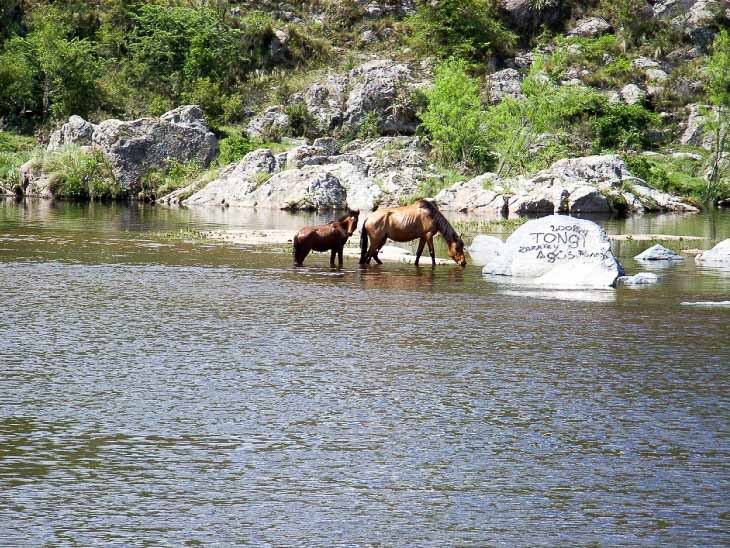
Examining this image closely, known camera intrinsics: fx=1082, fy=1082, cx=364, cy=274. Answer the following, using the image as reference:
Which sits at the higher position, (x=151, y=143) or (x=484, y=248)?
(x=151, y=143)

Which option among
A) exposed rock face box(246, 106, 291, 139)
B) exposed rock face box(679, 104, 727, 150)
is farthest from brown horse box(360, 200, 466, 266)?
exposed rock face box(679, 104, 727, 150)

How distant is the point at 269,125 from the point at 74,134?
49.2ft

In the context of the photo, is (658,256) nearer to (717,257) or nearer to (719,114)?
(717,257)

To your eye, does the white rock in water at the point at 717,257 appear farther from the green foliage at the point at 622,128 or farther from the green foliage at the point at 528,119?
the green foliage at the point at 622,128

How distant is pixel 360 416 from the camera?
11.4 m

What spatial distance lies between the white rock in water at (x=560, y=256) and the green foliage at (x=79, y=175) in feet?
157

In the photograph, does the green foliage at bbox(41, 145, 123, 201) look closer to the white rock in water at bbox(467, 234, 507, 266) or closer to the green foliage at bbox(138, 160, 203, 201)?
the green foliage at bbox(138, 160, 203, 201)

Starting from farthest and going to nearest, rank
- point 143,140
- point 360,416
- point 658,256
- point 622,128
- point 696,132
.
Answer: point 696,132 < point 622,128 < point 143,140 < point 658,256 < point 360,416

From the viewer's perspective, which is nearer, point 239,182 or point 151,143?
point 239,182

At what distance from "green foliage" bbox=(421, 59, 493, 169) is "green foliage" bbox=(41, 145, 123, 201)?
844 inches

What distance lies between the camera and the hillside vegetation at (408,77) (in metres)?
71.8

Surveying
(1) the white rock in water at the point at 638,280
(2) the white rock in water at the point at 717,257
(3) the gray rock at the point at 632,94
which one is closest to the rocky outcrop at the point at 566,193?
(3) the gray rock at the point at 632,94

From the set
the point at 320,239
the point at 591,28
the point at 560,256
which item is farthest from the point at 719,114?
the point at 320,239

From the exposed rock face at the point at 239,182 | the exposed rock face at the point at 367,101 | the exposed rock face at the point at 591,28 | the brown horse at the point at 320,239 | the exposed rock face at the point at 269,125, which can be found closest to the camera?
the brown horse at the point at 320,239
